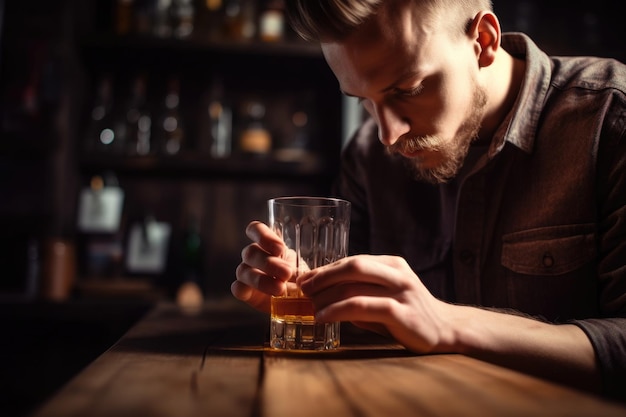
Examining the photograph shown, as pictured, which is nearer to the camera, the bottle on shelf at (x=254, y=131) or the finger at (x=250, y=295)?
the finger at (x=250, y=295)

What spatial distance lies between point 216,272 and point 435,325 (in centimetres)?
214

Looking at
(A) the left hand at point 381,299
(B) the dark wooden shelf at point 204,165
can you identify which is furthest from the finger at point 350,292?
(B) the dark wooden shelf at point 204,165

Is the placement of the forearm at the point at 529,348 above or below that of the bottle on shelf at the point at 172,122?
below

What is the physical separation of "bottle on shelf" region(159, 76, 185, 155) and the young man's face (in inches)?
67.6

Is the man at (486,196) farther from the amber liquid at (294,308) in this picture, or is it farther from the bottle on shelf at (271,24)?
the bottle on shelf at (271,24)

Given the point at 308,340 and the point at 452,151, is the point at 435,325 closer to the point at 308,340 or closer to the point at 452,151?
the point at 308,340

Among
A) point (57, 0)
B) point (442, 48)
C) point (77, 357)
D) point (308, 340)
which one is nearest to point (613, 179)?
point (442, 48)

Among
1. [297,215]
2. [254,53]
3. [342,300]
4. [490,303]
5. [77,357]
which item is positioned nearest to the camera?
[342,300]

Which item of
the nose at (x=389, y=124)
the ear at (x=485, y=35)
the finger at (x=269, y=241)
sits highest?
the ear at (x=485, y=35)

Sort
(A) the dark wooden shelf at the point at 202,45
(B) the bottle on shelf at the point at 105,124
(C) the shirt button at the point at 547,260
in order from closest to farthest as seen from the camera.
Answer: (C) the shirt button at the point at 547,260
(A) the dark wooden shelf at the point at 202,45
(B) the bottle on shelf at the point at 105,124

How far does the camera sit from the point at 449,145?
4.32ft

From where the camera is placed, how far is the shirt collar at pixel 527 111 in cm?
136

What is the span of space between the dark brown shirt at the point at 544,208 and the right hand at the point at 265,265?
618mm

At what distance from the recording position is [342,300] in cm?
84
